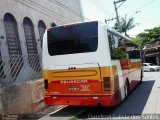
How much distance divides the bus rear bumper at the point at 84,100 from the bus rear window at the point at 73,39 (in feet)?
5.05

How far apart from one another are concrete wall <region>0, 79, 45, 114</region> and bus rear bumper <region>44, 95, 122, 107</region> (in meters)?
0.64

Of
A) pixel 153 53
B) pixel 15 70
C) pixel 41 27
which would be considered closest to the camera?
pixel 15 70

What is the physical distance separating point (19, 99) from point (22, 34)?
20.6ft

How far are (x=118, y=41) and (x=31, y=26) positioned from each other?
276 inches

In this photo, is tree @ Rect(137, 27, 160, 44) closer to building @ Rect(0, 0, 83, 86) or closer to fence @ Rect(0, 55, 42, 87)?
building @ Rect(0, 0, 83, 86)

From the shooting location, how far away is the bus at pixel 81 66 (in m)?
10.3

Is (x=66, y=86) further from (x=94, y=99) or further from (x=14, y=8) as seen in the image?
(x=14, y=8)

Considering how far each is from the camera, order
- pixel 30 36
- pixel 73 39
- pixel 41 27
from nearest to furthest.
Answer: pixel 73 39, pixel 30 36, pixel 41 27

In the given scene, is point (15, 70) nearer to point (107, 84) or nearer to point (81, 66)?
point (81, 66)

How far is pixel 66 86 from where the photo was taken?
10781mm

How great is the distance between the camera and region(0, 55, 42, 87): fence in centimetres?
1265

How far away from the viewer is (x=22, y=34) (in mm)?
16891

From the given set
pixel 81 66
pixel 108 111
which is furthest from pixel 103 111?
pixel 81 66

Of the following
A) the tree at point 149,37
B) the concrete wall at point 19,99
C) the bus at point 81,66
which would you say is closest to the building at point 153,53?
the tree at point 149,37
